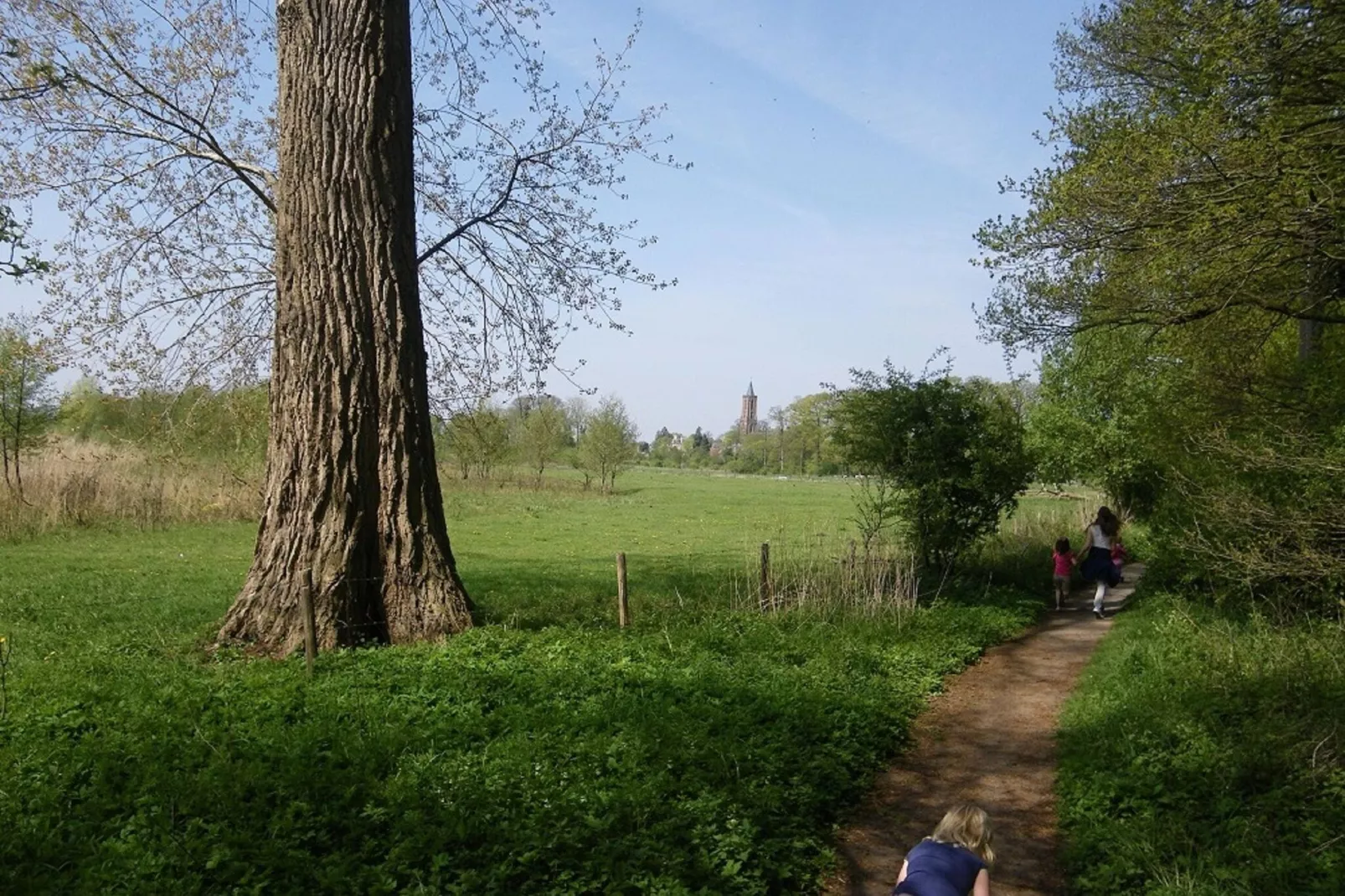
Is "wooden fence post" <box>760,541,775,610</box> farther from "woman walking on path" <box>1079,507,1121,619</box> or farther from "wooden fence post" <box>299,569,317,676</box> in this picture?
"wooden fence post" <box>299,569,317,676</box>

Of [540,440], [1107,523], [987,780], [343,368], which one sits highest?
[540,440]

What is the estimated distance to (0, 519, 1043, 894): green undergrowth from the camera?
14.3 ft

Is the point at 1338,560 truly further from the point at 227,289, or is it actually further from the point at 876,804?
the point at 227,289

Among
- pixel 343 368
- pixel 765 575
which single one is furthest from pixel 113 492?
pixel 765 575

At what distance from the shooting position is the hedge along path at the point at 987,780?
5.37 metres

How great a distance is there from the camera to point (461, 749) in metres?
5.72

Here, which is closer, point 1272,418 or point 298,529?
point 298,529

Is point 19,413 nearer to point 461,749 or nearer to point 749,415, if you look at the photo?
point 461,749

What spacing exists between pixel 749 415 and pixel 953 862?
16140 centimetres

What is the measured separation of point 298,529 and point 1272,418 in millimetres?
10686

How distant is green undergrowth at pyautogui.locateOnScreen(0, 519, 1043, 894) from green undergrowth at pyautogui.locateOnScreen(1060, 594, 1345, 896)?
157 cm

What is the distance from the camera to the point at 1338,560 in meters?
7.69

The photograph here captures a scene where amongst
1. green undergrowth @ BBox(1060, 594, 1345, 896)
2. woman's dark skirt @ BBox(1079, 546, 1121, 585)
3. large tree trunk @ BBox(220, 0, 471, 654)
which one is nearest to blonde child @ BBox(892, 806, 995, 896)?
green undergrowth @ BBox(1060, 594, 1345, 896)

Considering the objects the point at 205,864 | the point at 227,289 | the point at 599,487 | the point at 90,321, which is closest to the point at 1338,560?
the point at 205,864
